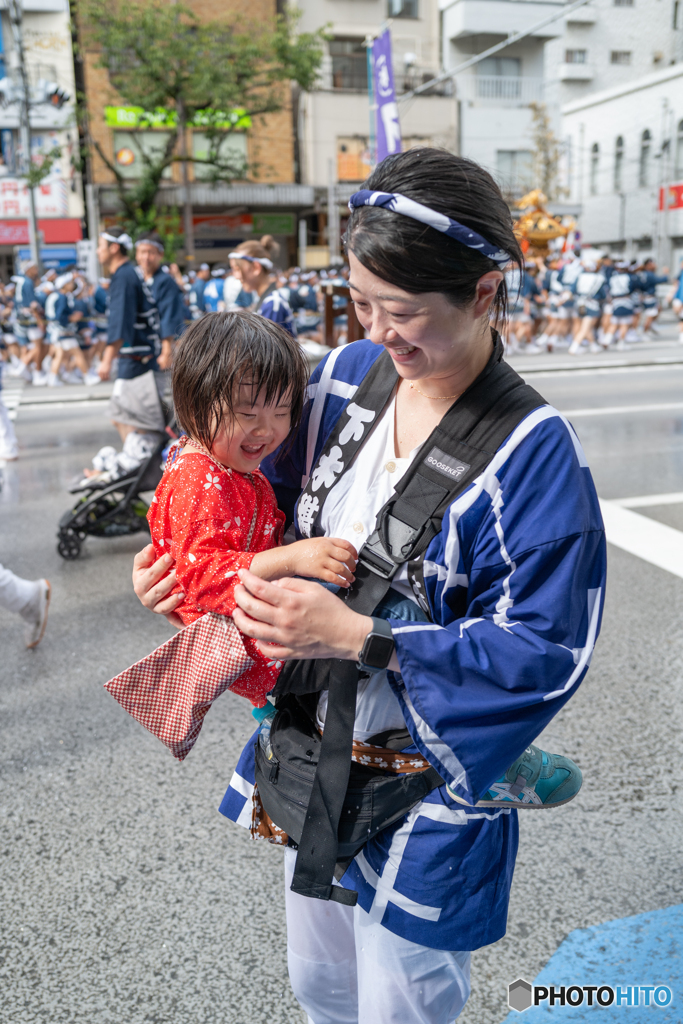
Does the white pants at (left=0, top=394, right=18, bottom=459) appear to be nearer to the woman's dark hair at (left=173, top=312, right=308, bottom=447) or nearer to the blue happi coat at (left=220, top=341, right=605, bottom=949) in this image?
the woman's dark hair at (left=173, top=312, right=308, bottom=447)

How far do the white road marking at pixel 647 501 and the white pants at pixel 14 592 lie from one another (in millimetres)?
4219

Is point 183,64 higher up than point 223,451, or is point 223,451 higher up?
point 183,64

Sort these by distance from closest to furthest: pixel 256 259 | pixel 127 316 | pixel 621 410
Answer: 1. pixel 256 259
2. pixel 127 316
3. pixel 621 410

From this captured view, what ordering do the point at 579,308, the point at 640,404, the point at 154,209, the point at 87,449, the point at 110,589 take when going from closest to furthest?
the point at 110,589
the point at 87,449
the point at 640,404
the point at 579,308
the point at 154,209

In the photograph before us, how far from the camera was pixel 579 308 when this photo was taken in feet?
59.3

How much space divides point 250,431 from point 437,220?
1.66ft

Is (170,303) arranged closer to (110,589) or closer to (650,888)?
(110,589)

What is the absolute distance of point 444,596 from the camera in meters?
1.32

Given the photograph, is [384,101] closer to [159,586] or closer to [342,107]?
[159,586]

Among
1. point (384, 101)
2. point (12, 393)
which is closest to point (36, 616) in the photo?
point (384, 101)

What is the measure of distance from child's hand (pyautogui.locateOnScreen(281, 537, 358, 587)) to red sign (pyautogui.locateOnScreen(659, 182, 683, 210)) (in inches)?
1516

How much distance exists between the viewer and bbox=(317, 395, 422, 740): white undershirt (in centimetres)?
144

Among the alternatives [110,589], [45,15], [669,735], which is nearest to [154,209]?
[45,15]

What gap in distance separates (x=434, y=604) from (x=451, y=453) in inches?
9.3
